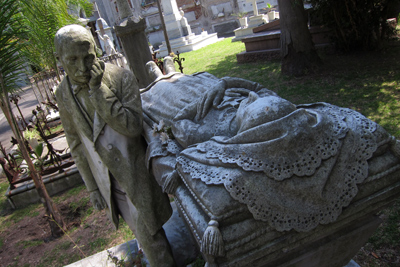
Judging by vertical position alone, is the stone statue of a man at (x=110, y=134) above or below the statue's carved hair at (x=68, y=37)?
below

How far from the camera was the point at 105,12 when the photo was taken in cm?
2386

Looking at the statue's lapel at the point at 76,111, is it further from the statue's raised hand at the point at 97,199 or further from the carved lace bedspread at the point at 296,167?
the carved lace bedspread at the point at 296,167

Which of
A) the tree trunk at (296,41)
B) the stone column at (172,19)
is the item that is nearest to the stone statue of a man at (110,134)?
the tree trunk at (296,41)

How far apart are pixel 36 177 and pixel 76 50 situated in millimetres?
2777

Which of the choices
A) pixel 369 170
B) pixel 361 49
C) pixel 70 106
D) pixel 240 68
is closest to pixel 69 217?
pixel 70 106

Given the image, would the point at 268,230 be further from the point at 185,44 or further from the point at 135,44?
the point at 185,44

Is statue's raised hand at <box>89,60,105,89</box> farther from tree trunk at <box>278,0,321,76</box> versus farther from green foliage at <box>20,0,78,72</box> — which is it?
tree trunk at <box>278,0,321,76</box>

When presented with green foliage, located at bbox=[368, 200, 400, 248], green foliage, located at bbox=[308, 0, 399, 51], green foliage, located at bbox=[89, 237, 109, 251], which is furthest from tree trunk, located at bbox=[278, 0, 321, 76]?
green foliage, located at bbox=[89, 237, 109, 251]

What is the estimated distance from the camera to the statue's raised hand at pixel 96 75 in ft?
5.80

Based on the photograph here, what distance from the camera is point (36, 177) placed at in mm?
3840

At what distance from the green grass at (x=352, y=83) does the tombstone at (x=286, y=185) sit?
2940 millimetres

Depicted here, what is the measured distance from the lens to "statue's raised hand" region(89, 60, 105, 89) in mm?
1769

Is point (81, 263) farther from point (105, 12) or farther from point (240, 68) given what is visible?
point (105, 12)

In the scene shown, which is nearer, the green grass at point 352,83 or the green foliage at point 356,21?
the green grass at point 352,83
